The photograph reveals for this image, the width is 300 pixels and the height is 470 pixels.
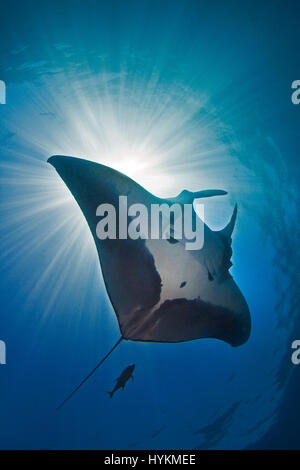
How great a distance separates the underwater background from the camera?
6.84 meters

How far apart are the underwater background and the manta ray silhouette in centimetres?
489

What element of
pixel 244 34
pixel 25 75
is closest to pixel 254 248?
pixel 244 34

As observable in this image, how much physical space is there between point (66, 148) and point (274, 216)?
7.57 meters

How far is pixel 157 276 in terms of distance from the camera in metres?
3.56

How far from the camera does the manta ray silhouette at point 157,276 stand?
325 cm

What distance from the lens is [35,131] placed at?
317 inches
